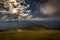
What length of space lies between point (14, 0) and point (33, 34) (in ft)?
2.26

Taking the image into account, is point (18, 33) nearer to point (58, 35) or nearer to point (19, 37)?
point (19, 37)

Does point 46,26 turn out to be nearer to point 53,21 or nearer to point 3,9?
point 53,21

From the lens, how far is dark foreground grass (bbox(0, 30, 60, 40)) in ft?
10.5

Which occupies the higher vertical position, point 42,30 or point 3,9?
point 3,9

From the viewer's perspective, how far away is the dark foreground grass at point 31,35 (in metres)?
3.20

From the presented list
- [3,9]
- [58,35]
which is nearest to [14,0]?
[3,9]

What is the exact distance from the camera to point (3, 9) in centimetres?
329

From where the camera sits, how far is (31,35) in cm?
322

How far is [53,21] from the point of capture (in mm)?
3271

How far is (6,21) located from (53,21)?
821mm

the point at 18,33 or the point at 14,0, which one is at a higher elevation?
the point at 14,0

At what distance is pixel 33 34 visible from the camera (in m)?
3.23

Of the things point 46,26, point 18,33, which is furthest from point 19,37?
point 46,26

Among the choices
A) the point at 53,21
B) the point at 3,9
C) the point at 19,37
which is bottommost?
the point at 19,37
